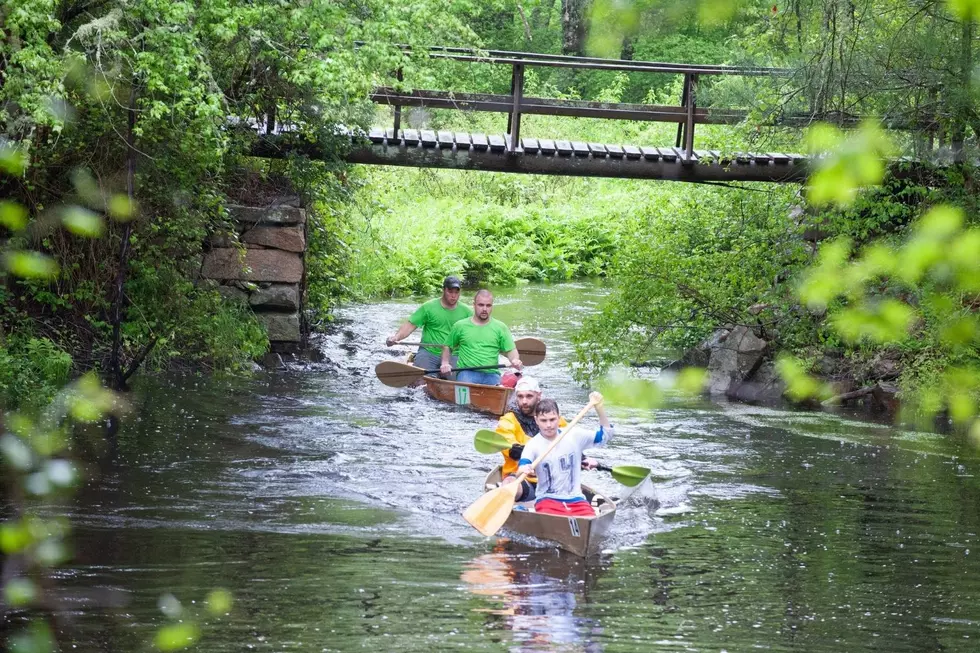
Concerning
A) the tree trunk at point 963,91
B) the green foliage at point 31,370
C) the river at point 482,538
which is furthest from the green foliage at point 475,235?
the tree trunk at point 963,91

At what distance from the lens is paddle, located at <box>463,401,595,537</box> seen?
7.94 m


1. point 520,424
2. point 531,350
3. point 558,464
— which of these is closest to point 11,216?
point 558,464

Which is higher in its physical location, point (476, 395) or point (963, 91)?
point (963, 91)

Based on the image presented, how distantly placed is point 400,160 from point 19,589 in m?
12.7

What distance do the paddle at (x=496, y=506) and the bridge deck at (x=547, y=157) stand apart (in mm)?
6813

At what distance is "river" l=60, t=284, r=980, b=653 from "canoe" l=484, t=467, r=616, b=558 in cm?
13

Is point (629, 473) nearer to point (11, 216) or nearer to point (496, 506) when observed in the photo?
point (496, 506)

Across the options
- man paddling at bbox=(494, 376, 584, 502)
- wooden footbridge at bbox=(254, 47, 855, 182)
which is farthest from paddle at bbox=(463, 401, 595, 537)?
wooden footbridge at bbox=(254, 47, 855, 182)

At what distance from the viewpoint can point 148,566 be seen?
23.5ft

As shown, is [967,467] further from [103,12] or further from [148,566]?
[103,12]

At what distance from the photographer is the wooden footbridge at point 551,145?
551 inches

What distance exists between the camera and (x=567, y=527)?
788cm

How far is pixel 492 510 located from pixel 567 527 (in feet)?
1.70

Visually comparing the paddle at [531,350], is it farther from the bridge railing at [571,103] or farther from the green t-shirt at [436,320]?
the bridge railing at [571,103]
